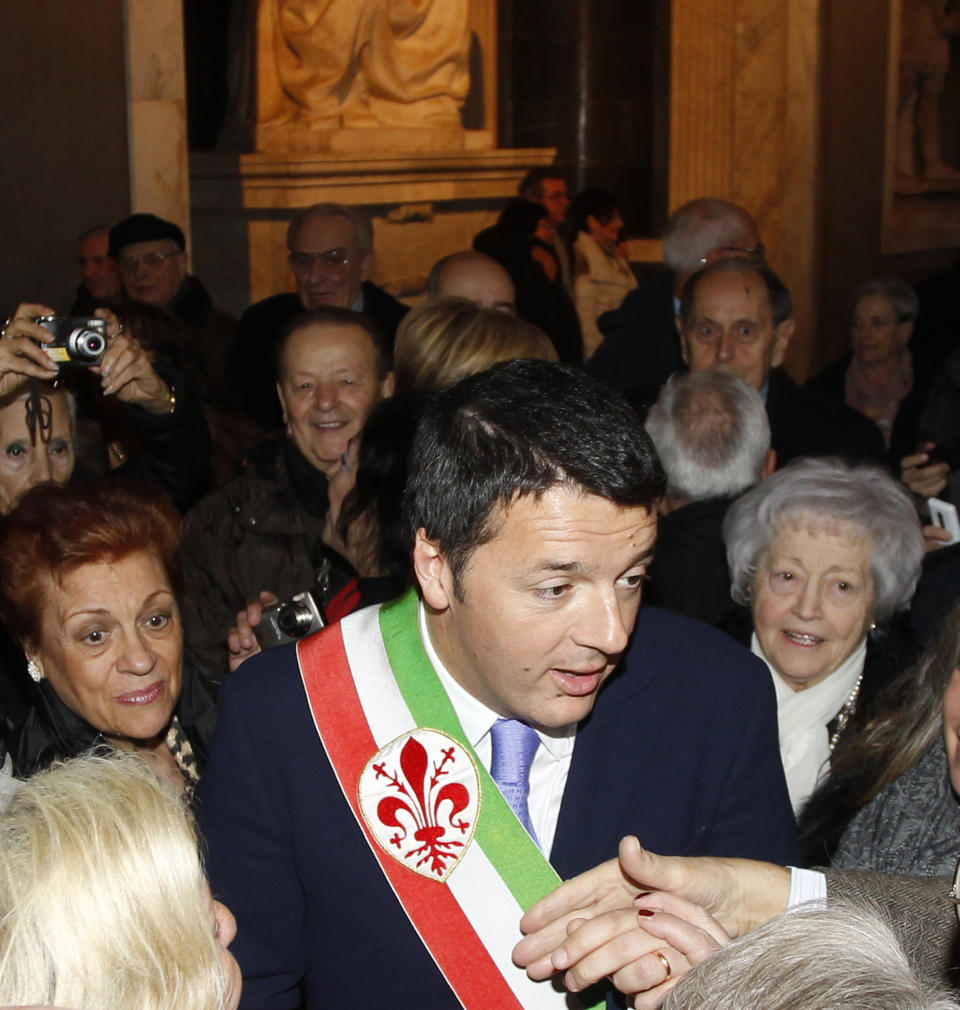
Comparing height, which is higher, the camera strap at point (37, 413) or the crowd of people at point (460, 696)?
the camera strap at point (37, 413)

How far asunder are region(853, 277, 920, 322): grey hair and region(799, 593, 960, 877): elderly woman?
373cm

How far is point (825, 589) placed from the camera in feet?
10.1

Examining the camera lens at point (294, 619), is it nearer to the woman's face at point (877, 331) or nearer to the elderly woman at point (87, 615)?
the elderly woman at point (87, 615)

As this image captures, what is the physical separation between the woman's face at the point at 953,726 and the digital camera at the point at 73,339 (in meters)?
1.99

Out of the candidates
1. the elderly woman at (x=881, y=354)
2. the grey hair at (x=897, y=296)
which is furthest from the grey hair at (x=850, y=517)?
the grey hair at (x=897, y=296)

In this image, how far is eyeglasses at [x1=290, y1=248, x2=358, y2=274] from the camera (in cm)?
543

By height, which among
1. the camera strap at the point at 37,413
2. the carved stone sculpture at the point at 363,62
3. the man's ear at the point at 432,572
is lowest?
the man's ear at the point at 432,572

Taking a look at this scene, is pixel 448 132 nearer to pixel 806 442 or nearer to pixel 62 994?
pixel 806 442

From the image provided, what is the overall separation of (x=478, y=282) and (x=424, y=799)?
3.05 m

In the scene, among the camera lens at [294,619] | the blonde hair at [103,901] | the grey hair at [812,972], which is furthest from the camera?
the camera lens at [294,619]

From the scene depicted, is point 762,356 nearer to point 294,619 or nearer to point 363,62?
point 294,619

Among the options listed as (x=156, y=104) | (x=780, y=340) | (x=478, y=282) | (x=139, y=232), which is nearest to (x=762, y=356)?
(x=780, y=340)

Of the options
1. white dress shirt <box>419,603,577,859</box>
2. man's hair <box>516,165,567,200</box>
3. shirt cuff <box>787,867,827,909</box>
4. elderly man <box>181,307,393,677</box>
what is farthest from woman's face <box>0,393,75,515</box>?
man's hair <box>516,165,567,200</box>

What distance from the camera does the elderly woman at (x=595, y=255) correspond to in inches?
327
